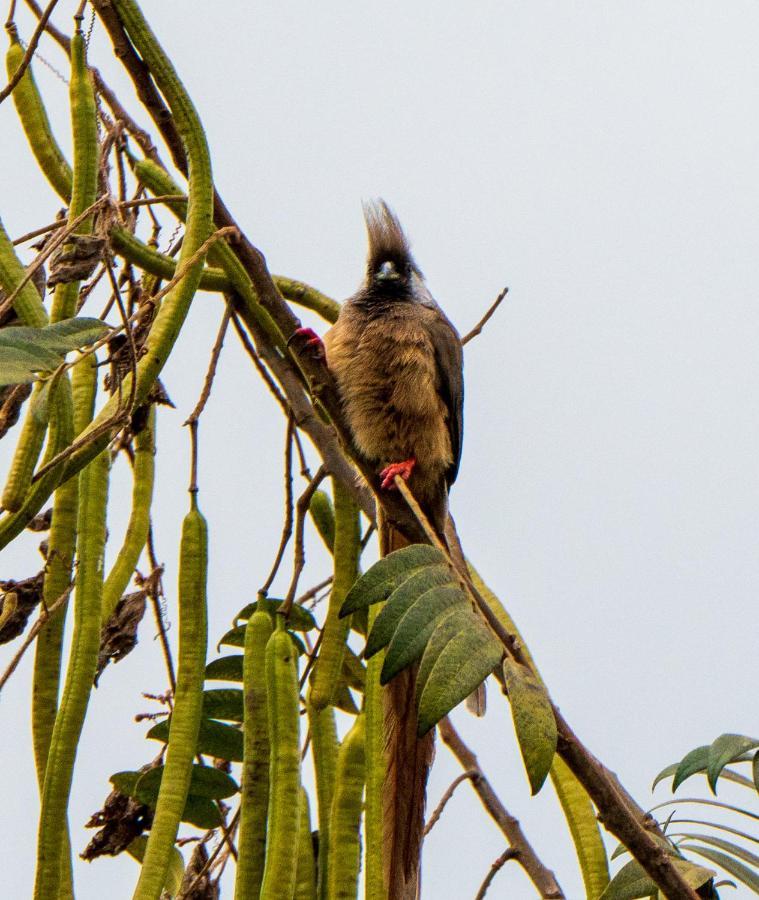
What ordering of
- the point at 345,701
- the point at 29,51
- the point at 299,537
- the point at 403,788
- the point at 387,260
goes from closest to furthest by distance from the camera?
the point at 29,51
the point at 299,537
the point at 403,788
the point at 345,701
the point at 387,260

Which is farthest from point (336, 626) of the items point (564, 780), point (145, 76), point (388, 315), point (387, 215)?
point (387, 215)

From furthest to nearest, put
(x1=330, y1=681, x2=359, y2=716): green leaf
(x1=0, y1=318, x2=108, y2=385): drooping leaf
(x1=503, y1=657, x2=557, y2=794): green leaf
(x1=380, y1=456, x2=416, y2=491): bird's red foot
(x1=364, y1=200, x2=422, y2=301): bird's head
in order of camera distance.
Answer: (x1=364, y1=200, x2=422, y2=301): bird's head → (x1=380, y1=456, x2=416, y2=491): bird's red foot → (x1=330, y1=681, x2=359, y2=716): green leaf → (x1=0, y1=318, x2=108, y2=385): drooping leaf → (x1=503, y1=657, x2=557, y2=794): green leaf

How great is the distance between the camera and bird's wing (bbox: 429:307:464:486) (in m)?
3.24

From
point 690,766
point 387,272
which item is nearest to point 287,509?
point 690,766

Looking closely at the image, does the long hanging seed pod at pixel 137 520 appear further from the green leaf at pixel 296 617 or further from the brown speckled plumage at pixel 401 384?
the brown speckled plumage at pixel 401 384

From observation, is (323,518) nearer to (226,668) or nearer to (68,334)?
(226,668)

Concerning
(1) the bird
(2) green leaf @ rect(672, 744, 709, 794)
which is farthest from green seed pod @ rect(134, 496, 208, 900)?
(1) the bird

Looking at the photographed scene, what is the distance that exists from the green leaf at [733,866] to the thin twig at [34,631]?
0.99 metres

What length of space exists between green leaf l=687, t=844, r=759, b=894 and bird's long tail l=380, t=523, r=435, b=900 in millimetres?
459

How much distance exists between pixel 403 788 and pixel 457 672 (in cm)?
83

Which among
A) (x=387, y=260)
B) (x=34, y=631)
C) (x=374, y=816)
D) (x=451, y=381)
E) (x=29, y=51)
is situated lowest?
(x=374, y=816)

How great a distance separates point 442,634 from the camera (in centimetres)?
130

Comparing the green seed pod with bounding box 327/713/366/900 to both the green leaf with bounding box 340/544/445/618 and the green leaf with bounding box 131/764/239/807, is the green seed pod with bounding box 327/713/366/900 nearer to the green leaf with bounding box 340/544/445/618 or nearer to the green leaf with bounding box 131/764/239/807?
the green leaf with bounding box 131/764/239/807

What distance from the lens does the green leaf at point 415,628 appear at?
4.23 feet
